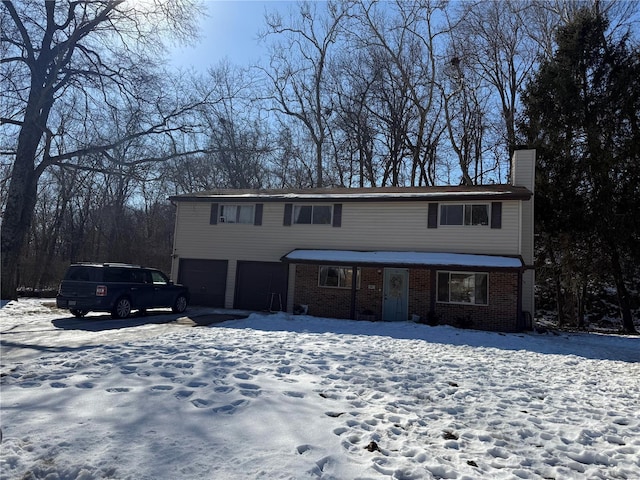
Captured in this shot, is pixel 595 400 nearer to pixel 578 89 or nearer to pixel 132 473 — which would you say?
pixel 132 473

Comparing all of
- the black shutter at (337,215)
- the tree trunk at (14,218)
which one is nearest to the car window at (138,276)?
the tree trunk at (14,218)

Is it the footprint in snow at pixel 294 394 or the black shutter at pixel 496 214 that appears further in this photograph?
the black shutter at pixel 496 214

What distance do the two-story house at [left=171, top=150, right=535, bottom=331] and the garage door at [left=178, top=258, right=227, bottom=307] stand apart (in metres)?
0.05

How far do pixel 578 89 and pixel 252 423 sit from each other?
941 inches

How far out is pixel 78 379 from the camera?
18.2ft

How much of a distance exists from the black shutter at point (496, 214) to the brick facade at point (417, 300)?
1926 mm

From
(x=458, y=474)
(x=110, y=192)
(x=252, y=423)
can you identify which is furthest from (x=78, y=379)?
(x=110, y=192)

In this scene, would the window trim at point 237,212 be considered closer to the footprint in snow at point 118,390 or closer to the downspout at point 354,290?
the downspout at point 354,290

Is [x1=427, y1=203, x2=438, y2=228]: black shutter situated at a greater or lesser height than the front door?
greater

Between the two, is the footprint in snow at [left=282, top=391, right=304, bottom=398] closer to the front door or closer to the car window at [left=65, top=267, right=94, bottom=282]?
the car window at [left=65, top=267, right=94, bottom=282]

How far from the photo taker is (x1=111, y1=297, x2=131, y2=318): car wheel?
13.6 m

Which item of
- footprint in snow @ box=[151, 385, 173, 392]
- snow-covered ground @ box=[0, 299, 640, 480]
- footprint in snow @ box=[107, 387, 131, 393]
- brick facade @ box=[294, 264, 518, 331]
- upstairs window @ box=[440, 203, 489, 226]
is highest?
upstairs window @ box=[440, 203, 489, 226]

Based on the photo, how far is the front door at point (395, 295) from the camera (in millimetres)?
16817

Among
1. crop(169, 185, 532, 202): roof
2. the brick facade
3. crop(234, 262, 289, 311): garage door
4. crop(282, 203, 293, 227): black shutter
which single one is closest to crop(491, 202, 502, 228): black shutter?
crop(169, 185, 532, 202): roof
